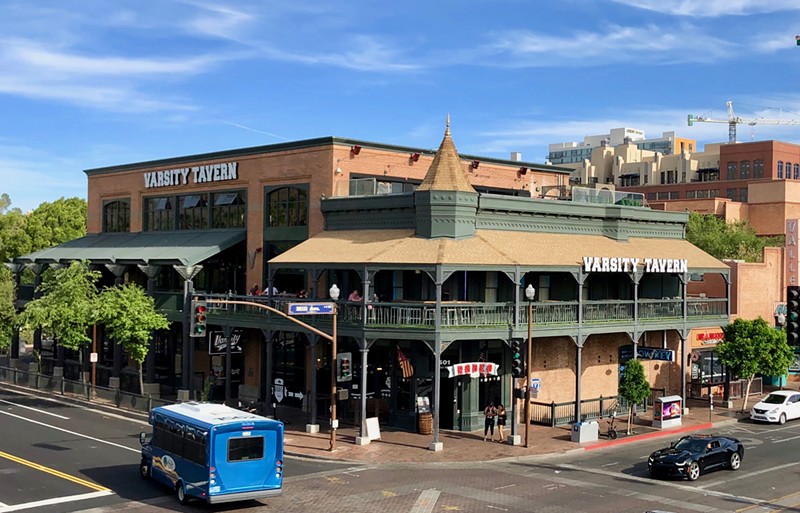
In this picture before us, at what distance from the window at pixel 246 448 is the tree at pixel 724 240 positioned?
5876 cm

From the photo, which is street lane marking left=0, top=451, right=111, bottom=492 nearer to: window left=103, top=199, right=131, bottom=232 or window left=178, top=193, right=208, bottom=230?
window left=178, top=193, right=208, bottom=230

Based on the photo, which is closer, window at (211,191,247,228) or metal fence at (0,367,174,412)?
metal fence at (0,367,174,412)

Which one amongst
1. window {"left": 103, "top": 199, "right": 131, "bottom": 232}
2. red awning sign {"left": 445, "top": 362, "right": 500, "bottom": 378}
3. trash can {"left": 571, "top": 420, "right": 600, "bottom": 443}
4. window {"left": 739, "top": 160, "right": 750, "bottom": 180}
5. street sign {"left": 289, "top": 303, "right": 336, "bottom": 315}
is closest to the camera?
street sign {"left": 289, "top": 303, "right": 336, "bottom": 315}

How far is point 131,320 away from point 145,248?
23.3 feet

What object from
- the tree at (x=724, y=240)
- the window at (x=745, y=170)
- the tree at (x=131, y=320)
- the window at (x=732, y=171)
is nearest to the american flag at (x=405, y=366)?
the tree at (x=131, y=320)

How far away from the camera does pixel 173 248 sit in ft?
169

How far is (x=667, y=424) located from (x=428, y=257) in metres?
14.2

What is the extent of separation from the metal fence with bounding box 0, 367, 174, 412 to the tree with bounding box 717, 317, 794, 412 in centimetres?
2911

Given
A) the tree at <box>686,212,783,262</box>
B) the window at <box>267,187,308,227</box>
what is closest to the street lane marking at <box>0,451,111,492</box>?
the window at <box>267,187,308,227</box>

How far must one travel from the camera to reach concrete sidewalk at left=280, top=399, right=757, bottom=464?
113 ft

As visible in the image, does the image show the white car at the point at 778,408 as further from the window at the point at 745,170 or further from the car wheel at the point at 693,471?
the window at the point at 745,170

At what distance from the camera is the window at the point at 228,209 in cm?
5094

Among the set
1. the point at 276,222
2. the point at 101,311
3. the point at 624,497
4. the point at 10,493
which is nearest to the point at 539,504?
the point at 624,497

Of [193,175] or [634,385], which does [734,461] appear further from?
[193,175]
